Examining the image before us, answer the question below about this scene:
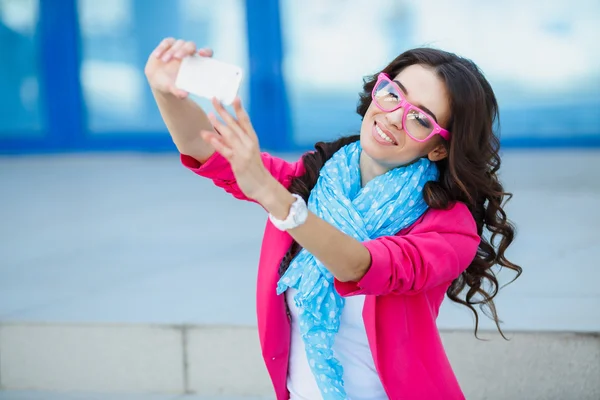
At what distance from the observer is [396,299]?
5.27 ft

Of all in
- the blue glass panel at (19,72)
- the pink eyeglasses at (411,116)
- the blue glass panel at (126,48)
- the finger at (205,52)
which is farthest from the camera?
the blue glass panel at (19,72)

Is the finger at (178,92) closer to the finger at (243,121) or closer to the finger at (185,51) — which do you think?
the finger at (185,51)

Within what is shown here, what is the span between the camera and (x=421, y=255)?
1477 mm

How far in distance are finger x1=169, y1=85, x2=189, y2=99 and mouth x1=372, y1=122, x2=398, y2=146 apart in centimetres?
43

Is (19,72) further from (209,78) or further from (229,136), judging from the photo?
(229,136)

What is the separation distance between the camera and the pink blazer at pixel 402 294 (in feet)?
4.79

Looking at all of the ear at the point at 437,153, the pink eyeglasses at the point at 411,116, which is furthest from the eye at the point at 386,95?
the ear at the point at 437,153

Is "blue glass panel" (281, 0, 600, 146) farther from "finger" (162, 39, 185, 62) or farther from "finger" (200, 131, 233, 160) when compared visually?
"finger" (200, 131, 233, 160)

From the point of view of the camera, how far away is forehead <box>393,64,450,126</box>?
1591mm

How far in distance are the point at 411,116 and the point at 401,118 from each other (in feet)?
0.07

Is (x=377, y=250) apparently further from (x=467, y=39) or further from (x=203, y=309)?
(x=467, y=39)

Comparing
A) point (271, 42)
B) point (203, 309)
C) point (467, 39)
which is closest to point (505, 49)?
point (467, 39)

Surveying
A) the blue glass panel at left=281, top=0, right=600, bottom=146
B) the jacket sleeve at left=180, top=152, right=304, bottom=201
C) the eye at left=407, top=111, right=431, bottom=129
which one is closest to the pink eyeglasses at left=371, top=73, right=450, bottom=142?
the eye at left=407, top=111, right=431, bottom=129

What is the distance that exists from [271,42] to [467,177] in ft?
17.5
